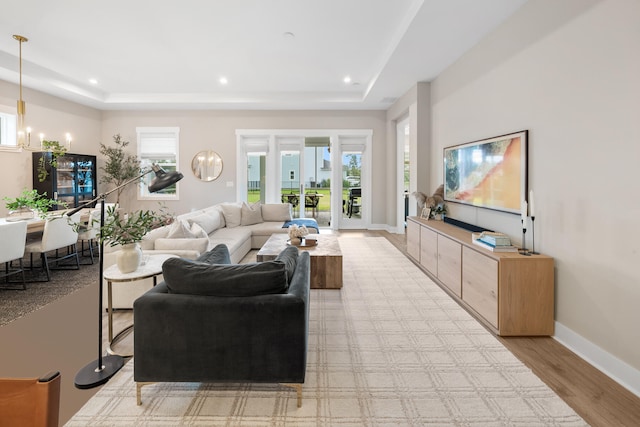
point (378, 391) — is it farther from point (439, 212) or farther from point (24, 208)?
point (24, 208)

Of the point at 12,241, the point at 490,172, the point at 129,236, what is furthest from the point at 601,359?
the point at 12,241

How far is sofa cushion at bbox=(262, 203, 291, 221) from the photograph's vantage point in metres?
6.71

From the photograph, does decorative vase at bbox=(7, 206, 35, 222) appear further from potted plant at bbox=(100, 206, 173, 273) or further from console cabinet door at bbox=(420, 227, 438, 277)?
console cabinet door at bbox=(420, 227, 438, 277)

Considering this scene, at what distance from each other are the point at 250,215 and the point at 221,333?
4.68m

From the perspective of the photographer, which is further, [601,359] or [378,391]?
[601,359]

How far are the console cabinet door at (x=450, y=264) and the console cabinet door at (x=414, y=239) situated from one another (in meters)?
0.87

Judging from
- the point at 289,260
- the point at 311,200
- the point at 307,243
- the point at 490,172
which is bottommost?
the point at 307,243

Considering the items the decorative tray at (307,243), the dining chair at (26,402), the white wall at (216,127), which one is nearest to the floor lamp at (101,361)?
the dining chair at (26,402)

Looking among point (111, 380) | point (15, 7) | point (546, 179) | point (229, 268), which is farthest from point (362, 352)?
point (15, 7)

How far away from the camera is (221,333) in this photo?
1.82 meters

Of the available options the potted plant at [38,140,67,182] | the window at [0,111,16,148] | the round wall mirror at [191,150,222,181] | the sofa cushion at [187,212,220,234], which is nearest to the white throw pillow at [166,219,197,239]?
the sofa cushion at [187,212,220,234]

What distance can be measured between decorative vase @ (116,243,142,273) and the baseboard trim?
3.29 meters

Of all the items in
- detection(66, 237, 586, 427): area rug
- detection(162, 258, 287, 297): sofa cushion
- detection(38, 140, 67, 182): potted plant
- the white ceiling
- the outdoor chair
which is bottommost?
detection(66, 237, 586, 427): area rug

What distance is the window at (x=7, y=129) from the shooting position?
5.69 metres
